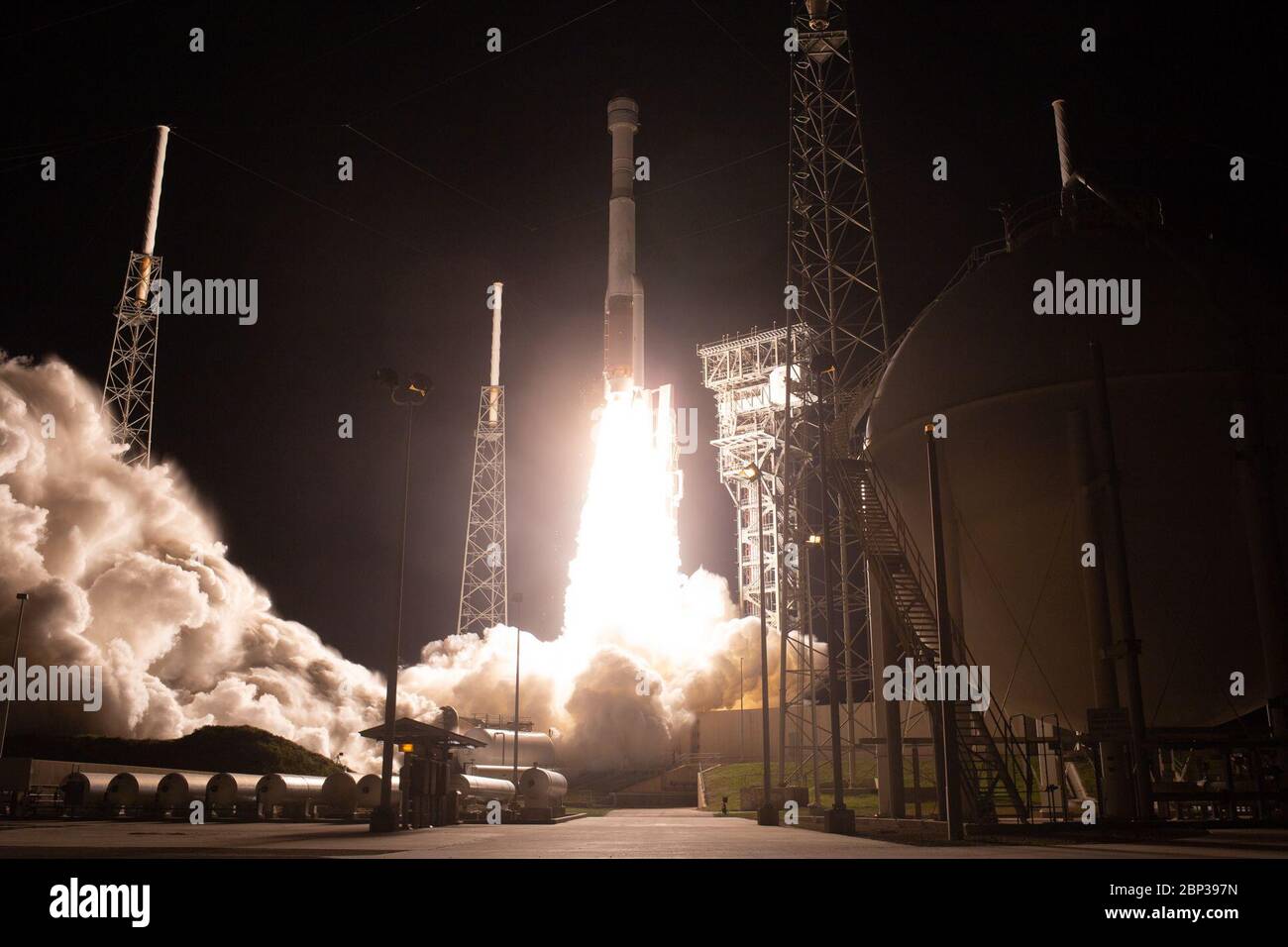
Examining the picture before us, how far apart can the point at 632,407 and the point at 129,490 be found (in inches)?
1245

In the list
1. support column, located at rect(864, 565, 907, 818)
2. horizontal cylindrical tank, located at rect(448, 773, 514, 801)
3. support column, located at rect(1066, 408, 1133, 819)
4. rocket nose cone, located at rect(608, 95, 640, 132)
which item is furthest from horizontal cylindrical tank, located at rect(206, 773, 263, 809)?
rocket nose cone, located at rect(608, 95, 640, 132)

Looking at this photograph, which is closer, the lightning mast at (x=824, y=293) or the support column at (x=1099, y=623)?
the support column at (x=1099, y=623)

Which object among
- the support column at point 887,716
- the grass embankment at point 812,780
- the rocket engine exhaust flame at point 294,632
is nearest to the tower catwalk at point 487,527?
the rocket engine exhaust flame at point 294,632

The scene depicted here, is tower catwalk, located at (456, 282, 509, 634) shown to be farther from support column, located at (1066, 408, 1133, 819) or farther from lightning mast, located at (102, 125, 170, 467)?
support column, located at (1066, 408, 1133, 819)

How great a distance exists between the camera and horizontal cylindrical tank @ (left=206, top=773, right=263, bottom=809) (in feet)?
121

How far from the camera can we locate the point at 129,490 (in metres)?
57.4

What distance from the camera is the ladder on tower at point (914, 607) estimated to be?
23.5 metres

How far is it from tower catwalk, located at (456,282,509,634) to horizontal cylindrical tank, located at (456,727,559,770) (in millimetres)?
8547

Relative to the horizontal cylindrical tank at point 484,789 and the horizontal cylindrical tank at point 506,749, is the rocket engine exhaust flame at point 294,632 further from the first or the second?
the horizontal cylindrical tank at point 484,789

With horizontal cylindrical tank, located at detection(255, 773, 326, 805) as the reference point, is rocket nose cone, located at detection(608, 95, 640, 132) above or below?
above

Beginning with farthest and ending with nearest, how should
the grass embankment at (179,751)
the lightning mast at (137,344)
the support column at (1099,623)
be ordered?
the lightning mast at (137,344), the grass embankment at (179,751), the support column at (1099,623)

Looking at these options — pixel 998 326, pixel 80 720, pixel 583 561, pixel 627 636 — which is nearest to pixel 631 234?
pixel 583 561

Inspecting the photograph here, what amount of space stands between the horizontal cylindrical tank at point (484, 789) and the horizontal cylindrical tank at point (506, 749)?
1743 cm

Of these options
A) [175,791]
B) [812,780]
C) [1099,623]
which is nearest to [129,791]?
[175,791]
